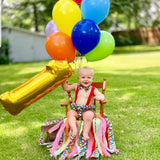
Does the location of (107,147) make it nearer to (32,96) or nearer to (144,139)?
(144,139)

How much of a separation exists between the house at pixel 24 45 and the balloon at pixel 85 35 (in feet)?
58.0

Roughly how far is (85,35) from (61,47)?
338 millimetres

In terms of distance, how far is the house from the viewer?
2048 centimetres

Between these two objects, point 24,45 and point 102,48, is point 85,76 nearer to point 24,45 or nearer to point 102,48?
point 102,48

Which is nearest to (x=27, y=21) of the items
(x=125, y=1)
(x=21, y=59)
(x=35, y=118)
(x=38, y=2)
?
(x=38, y=2)

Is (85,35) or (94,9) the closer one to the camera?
(85,35)

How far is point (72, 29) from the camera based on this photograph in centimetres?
339

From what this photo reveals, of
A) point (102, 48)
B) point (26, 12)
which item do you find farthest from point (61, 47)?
point (26, 12)

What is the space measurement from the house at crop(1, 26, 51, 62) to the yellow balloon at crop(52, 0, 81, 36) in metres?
17.4

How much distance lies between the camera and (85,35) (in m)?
3.24

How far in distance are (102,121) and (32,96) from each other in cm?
106

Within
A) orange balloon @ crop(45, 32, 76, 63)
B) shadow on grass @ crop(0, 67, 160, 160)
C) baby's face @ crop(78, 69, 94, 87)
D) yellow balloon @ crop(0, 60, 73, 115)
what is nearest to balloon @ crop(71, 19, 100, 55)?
orange balloon @ crop(45, 32, 76, 63)

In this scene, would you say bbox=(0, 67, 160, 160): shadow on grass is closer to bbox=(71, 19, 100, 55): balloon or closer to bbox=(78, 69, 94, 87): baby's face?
bbox=(78, 69, 94, 87): baby's face

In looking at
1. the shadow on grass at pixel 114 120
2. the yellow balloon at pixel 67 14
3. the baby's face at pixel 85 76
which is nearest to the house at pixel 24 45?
the shadow on grass at pixel 114 120
